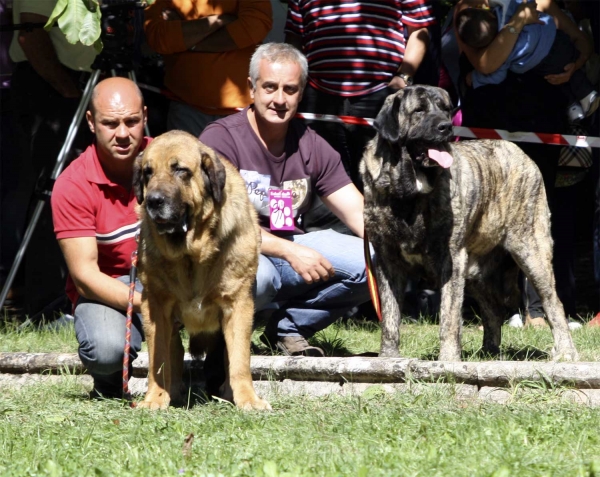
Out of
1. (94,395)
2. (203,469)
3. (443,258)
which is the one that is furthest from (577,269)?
(203,469)

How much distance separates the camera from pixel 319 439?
3711mm

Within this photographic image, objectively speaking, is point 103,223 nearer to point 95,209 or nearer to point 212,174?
point 95,209

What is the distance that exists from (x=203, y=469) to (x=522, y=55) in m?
4.61

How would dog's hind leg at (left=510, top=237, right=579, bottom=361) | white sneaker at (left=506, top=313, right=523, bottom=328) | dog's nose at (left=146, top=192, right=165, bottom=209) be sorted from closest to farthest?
dog's nose at (left=146, top=192, right=165, bottom=209) → dog's hind leg at (left=510, top=237, right=579, bottom=361) → white sneaker at (left=506, top=313, right=523, bottom=328)

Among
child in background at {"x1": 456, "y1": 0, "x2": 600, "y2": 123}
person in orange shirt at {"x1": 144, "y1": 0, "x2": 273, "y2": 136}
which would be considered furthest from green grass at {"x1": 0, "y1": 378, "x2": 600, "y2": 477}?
child in background at {"x1": 456, "y1": 0, "x2": 600, "y2": 123}

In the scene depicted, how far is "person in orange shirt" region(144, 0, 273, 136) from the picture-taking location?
22.7ft

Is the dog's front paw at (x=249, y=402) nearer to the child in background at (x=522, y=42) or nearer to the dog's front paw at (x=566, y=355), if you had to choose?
the dog's front paw at (x=566, y=355)

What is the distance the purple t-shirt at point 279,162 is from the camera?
568cm

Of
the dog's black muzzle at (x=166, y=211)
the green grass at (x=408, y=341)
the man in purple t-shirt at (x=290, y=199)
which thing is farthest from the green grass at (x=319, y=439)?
the green grass at (x=408, y=341)

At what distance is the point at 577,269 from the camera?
35.4 feet

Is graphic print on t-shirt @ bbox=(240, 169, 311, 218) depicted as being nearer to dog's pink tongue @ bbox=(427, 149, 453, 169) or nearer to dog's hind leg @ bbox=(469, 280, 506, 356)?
dog's pink tongue @ bbox=(427, 149, 453, 169)

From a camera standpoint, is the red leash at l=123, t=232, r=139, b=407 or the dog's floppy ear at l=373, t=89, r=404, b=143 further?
the dog's floppy ear at l=373, t=89, r=404, b=143

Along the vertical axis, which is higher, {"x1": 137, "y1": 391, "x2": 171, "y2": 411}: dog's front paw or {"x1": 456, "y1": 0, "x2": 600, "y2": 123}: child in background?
{"x1": 456, "y1": 0, "x2": 600, "y2": 123}: child in background

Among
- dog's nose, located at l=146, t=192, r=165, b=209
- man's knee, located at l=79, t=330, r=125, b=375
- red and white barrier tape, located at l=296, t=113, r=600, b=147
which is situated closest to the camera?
dog's nose, located at l=146, t=192, r=165, b=209
